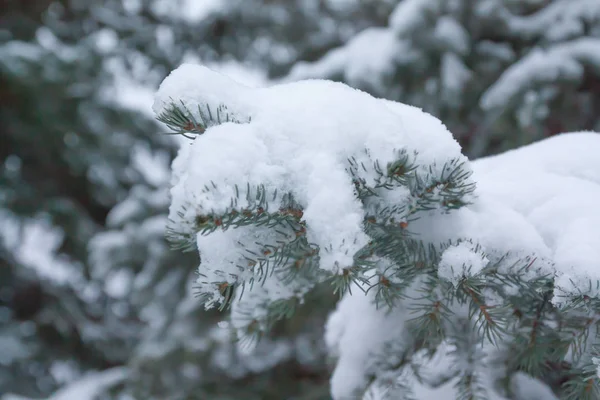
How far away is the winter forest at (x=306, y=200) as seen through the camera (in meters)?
0.71

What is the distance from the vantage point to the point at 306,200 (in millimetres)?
686

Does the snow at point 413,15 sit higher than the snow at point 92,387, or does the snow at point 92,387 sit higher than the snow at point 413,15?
the snow at point 413,15

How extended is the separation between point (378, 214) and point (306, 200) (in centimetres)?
14

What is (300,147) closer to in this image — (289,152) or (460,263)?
(289,152)

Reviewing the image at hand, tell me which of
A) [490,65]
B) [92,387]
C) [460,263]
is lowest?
[460,263]

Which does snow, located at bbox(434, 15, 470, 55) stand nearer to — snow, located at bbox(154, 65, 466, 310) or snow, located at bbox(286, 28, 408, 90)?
snow, located at bbox(286, 28, 408, 90)

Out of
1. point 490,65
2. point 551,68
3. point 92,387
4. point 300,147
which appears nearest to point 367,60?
point 490,65

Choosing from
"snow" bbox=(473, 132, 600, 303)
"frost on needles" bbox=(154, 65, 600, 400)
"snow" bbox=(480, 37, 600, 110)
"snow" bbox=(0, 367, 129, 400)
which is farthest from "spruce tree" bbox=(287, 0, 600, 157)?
"snow" bbox=(0, 367, 129, 400)

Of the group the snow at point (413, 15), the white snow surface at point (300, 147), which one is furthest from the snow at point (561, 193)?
the snow at point (413, 15)

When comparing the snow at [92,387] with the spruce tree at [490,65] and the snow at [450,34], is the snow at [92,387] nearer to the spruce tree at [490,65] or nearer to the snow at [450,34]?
the spruce tree at [490,65]

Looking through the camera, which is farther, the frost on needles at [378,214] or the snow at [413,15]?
the snow at [413,15]

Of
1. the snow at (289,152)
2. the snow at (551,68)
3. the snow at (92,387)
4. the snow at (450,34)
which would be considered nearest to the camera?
the snow at (289,152)

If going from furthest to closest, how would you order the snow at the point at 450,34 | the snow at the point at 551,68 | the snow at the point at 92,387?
the snow at the point at 92,387
the snow at the point at 450,34
the snow at the point at 551,68

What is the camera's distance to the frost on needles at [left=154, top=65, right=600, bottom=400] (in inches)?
26.0
